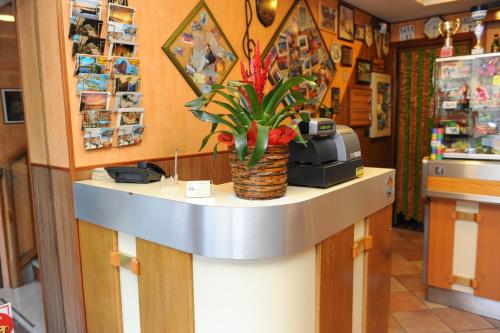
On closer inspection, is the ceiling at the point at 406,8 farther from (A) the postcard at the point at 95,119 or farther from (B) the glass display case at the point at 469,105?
(A) the postcard at the point at 95,119

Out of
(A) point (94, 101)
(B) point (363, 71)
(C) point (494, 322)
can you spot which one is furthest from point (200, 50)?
(C) point (494, 322)

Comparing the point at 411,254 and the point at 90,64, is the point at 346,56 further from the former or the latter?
the point at 90,64

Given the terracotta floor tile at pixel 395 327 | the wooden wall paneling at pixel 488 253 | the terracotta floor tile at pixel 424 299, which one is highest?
the wooden wall paneling at pixel 488 253

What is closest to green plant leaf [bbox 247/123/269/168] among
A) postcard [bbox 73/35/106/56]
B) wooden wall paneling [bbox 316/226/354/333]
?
wooden wall paneling [bbox 316/226/354/333]

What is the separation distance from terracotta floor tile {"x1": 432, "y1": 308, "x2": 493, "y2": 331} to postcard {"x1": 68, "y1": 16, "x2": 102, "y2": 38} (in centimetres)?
299

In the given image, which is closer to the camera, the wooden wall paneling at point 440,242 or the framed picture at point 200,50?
the framed picture at point 200,50

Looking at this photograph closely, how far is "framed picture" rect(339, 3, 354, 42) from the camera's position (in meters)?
3.91

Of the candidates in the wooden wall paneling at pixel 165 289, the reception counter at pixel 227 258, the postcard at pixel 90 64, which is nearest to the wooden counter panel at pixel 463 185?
the reception counter at pixel 227 258

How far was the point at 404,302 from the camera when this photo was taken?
10.4 feet

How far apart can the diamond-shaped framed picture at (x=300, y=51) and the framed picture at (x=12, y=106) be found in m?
1.73

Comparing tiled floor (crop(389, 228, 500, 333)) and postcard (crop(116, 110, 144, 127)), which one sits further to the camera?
tiled floor (crop(389, 228, 500, 333))

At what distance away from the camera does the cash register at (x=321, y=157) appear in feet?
5.50

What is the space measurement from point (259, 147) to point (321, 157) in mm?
447

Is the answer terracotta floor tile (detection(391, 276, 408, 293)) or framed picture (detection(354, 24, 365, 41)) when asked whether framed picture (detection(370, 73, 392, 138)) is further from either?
terracotta floor tile (detection(391, 276, 408, 293))
